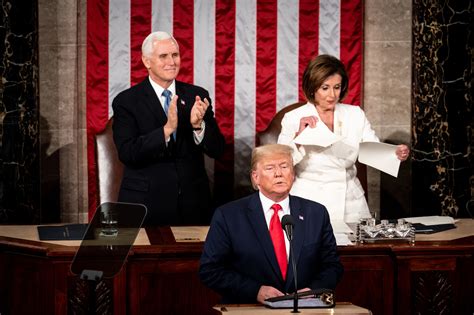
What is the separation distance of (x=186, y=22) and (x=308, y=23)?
93cm

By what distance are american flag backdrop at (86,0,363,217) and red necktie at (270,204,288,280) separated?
3.08 m

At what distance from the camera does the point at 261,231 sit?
441cm

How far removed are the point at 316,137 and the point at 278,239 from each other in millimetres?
1452

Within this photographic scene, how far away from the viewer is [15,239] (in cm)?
554

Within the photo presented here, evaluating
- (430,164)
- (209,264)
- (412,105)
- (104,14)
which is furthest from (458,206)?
(209,264)

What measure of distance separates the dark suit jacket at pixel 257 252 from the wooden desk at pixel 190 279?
91cm

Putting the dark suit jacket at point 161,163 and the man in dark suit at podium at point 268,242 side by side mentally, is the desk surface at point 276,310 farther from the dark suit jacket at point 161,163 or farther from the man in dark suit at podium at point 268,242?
the dark suit jacket at point 161,163

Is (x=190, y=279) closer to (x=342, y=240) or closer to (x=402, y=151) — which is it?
(x=342, y=240)

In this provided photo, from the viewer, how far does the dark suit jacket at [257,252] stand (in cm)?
434

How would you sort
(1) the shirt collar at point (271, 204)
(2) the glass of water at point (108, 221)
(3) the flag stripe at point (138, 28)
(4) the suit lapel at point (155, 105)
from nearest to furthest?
(2) the glass of water at point (108, 221) → (1) the shirt collar at point (271, 204) → (4) the suit lapel at point (155, 105) → (3) the flag stripe at point (138, 28)

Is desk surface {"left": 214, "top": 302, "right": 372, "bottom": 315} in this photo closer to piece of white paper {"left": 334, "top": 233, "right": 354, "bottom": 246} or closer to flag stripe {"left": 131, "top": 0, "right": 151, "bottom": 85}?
piece of white paper {"left": 334, "top": 233, "right": 354, "bottom": 246}

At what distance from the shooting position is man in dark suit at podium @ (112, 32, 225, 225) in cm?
606

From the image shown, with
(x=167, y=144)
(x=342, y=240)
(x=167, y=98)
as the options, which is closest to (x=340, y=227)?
(x=342, y=240)

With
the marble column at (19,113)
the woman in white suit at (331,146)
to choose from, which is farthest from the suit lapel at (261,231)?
the marble column at (19,113)
